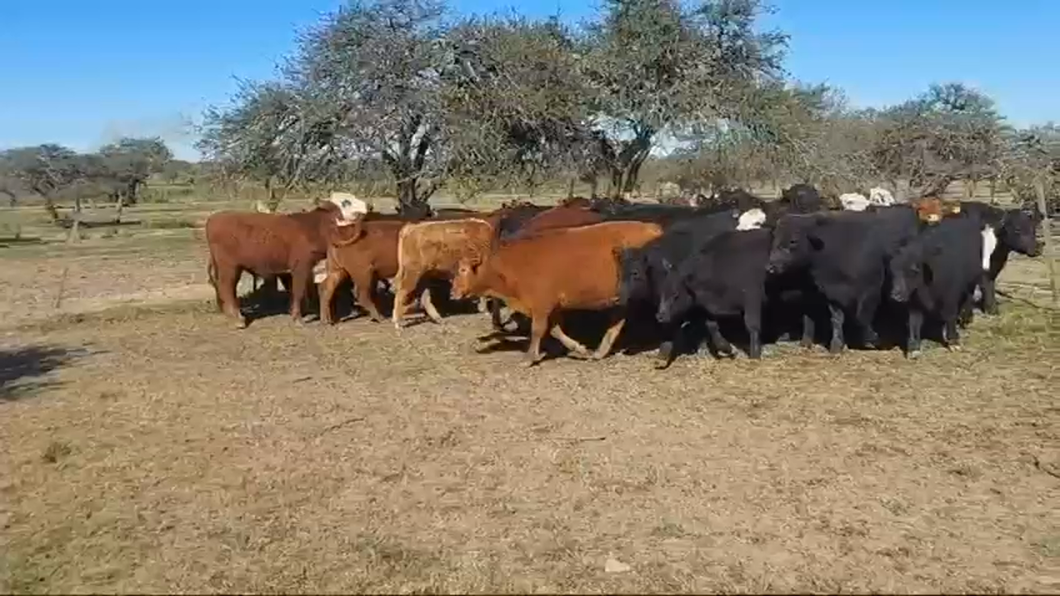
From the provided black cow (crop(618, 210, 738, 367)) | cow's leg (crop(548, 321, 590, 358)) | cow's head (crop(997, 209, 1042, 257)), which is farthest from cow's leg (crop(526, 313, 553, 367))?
cow's head (crop(997, 209, 1042, 257))

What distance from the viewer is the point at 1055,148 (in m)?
36.8

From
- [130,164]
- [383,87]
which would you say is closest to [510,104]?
[383,87]

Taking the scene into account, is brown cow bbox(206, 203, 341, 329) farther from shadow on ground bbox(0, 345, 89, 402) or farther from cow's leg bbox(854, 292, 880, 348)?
cow's leg bbox(854, 292, 880, 348)

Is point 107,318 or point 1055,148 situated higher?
point 1055,148

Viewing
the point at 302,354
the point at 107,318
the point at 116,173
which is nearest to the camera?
the point at 302,354

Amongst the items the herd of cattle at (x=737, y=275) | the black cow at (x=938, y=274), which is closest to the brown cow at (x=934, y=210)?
the herd of cattle at (x=737, y=275)

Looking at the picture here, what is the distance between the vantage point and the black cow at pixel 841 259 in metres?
9.52

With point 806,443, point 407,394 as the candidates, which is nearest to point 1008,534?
point 806,443

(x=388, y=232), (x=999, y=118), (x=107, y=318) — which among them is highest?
(x=999, y=118)

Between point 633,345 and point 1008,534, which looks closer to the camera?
point 1008,534

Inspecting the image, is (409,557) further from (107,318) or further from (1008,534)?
(107,318)

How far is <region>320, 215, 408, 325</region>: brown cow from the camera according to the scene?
1229 centimetres

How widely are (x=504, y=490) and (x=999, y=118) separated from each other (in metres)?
32.6

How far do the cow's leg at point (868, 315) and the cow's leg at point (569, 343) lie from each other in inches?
98.5
